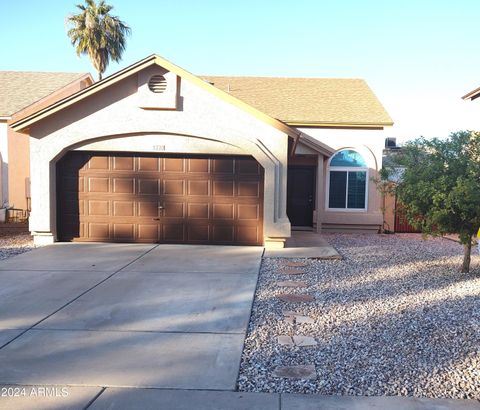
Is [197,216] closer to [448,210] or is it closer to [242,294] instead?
[242,294]

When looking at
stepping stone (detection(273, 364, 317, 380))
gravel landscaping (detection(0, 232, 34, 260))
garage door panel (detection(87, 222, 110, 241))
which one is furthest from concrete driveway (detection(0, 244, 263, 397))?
garage door panel (detection(87, 222, 110, 241))

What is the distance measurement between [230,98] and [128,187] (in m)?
3.69

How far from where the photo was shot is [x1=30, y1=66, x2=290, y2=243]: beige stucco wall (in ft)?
42.2

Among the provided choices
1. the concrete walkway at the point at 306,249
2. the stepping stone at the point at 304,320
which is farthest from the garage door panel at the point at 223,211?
the stepping stone at the point at 304,320

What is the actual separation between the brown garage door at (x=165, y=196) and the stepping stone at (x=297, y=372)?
27.1 feet

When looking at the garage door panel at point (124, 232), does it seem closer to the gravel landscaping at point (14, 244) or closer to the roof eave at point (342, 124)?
the gravel landscaping at point (14, 244)

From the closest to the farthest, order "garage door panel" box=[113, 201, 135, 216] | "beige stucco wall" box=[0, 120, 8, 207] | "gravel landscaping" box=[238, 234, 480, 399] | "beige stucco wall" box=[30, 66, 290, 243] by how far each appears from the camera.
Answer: "gravel landscaping" box=[238, 234, 480, 399], "beige stucco wall" box=[30, 66, 290, 243], "garage door panel" box=[113, 201, 135, 216], "beige stucco wall" box=[0, 120, 8, 207]

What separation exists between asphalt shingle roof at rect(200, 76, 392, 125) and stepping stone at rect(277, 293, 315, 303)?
1053 centimetres

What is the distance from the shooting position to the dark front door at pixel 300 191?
18.1 metres

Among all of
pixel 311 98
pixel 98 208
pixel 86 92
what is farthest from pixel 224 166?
pixel 311 98

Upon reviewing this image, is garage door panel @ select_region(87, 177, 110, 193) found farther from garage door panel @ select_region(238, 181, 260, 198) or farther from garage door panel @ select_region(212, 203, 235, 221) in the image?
garage door panel @ select_region(238, 181, 260, 198)

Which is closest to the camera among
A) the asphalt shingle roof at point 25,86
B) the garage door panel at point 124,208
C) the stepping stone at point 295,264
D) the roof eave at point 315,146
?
the stepping stone at point 295,264

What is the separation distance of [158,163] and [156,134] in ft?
2.70

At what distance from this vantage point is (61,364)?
205 inches
